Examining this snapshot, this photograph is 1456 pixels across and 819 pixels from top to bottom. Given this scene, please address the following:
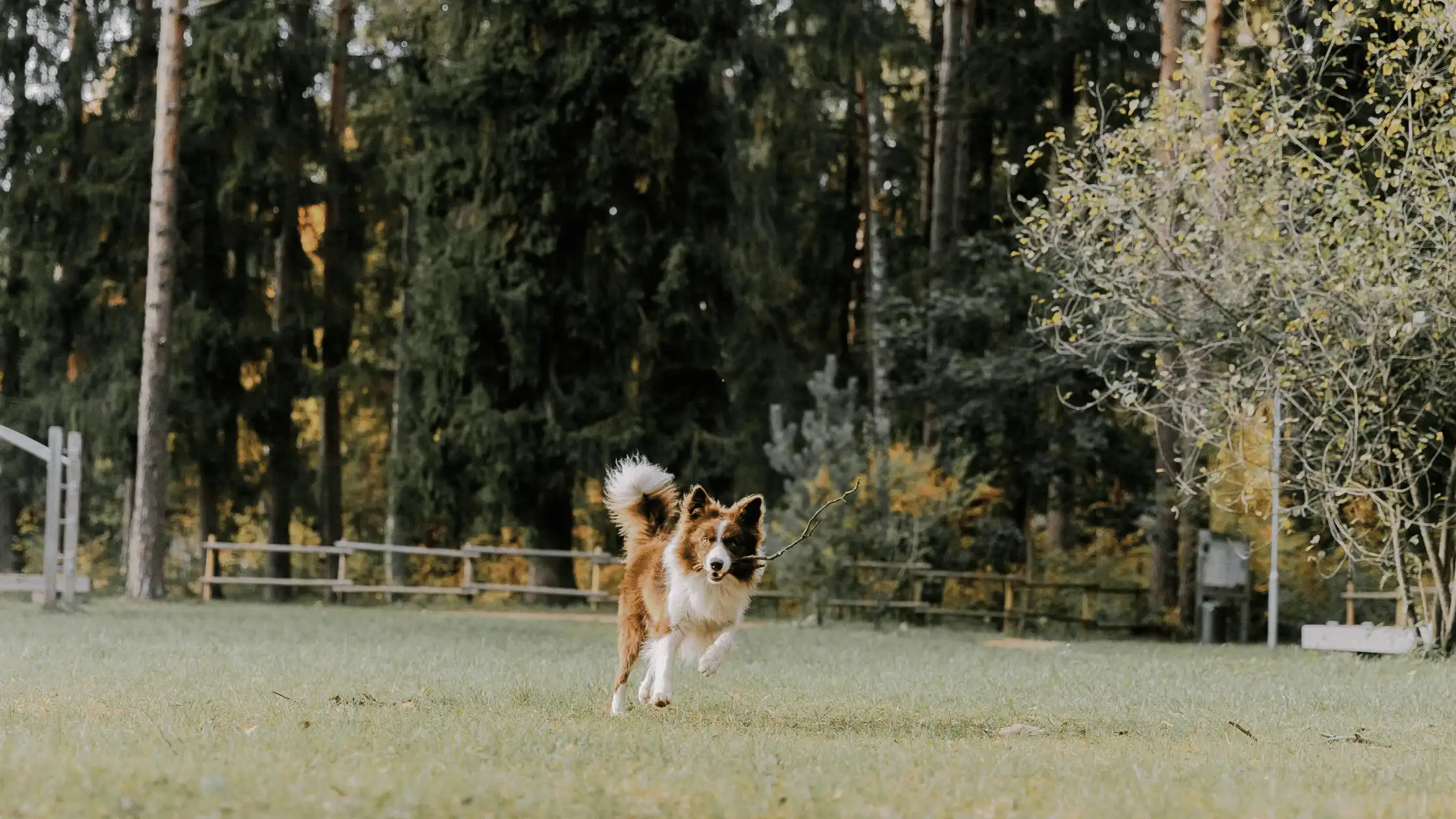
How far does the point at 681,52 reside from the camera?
96.1ft

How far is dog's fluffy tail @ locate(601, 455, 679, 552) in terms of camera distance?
11117 mm

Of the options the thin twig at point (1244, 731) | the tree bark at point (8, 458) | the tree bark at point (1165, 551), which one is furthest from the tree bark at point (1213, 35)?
the tree bark at point (8, 458)

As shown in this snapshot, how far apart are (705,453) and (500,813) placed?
23.0 m

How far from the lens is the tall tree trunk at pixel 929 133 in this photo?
36.8 meters

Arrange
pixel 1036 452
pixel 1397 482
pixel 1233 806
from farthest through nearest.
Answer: pixel 1036 452
pixel 1397 482
pixel 1233 806

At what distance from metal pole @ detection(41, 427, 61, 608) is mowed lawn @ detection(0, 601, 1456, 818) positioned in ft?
14.2

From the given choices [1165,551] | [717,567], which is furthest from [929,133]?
[717,567]

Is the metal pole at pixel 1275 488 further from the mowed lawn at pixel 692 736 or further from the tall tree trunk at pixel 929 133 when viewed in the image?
the tall tree trunk at pixel 929 133

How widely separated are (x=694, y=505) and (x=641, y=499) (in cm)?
79

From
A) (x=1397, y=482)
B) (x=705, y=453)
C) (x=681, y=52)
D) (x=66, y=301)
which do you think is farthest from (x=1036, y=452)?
(x=66, y=301)

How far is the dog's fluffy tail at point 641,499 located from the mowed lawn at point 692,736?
1.13m

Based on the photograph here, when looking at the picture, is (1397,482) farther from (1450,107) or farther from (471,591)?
(471,591)

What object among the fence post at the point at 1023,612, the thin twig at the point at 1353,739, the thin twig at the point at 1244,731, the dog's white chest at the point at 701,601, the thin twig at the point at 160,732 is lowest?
the fence post at the point at 1023,612

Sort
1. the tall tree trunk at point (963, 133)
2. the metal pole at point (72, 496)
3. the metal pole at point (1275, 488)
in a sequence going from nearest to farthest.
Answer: the metal pole at point (1275, 488) < the metal pole at point (72, 496) < the tall tree trunk at point (963, 133)
